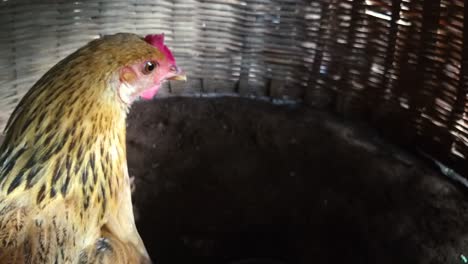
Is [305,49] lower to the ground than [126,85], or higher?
lower

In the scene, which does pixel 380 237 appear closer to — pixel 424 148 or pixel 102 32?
pixel 424 148

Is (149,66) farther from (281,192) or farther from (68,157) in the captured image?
(281,192)

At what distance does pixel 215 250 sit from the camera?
2.14m

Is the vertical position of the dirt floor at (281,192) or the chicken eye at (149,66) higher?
the chicken eye at (149,66)

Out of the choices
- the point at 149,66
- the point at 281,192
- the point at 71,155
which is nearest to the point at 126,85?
the point at 149,66

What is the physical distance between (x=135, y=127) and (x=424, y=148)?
1.33 metres

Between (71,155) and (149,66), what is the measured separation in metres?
0.34

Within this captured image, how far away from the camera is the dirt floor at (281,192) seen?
2.13m

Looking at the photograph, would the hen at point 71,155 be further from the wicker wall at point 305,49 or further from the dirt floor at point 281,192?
the wicker wall at point 305,49

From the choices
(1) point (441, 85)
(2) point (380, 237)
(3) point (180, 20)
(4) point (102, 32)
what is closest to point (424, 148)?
(1) point (441, 85)

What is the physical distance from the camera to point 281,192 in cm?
232

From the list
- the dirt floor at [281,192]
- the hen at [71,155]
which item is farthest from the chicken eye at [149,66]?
the dirt floor at [281,192]

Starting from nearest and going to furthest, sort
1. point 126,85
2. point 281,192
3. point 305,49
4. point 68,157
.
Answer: point 68,157, point 126,85, point 281,192, point 305,49

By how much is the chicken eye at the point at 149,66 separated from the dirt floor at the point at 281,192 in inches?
31.8
